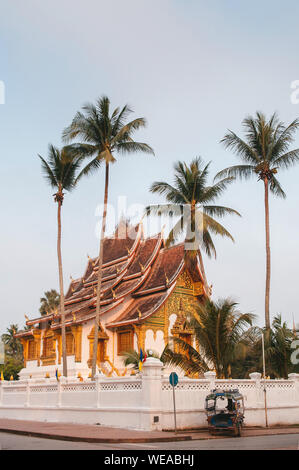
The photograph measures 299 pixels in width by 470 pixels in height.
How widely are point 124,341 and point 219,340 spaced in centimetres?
1216

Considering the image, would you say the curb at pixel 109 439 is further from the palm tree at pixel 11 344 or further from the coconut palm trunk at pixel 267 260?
the palm tree at pixel 11 344

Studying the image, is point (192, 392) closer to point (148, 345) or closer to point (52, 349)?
point (148, 345)

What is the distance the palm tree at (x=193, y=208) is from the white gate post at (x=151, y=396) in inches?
500

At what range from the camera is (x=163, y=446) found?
43.2ft

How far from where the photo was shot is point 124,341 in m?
32.7

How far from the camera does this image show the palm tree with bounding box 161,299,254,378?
2141cm

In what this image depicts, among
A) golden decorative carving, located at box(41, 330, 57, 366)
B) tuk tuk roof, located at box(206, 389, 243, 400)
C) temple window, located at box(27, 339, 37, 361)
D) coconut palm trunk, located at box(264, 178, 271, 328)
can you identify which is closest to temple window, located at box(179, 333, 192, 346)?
golden decorative carving, located at box(41, 330, 57, 366)

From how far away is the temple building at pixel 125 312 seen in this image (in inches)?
1265

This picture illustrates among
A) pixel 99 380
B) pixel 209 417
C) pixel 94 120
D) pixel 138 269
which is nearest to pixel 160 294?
pixel 138 269

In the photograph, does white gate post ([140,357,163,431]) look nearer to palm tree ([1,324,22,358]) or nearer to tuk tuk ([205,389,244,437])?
tuk tuk ([205,389,244,437])

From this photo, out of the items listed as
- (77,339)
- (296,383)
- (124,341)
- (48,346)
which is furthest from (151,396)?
(48,346)

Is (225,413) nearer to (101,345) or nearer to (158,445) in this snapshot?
(158,445)
